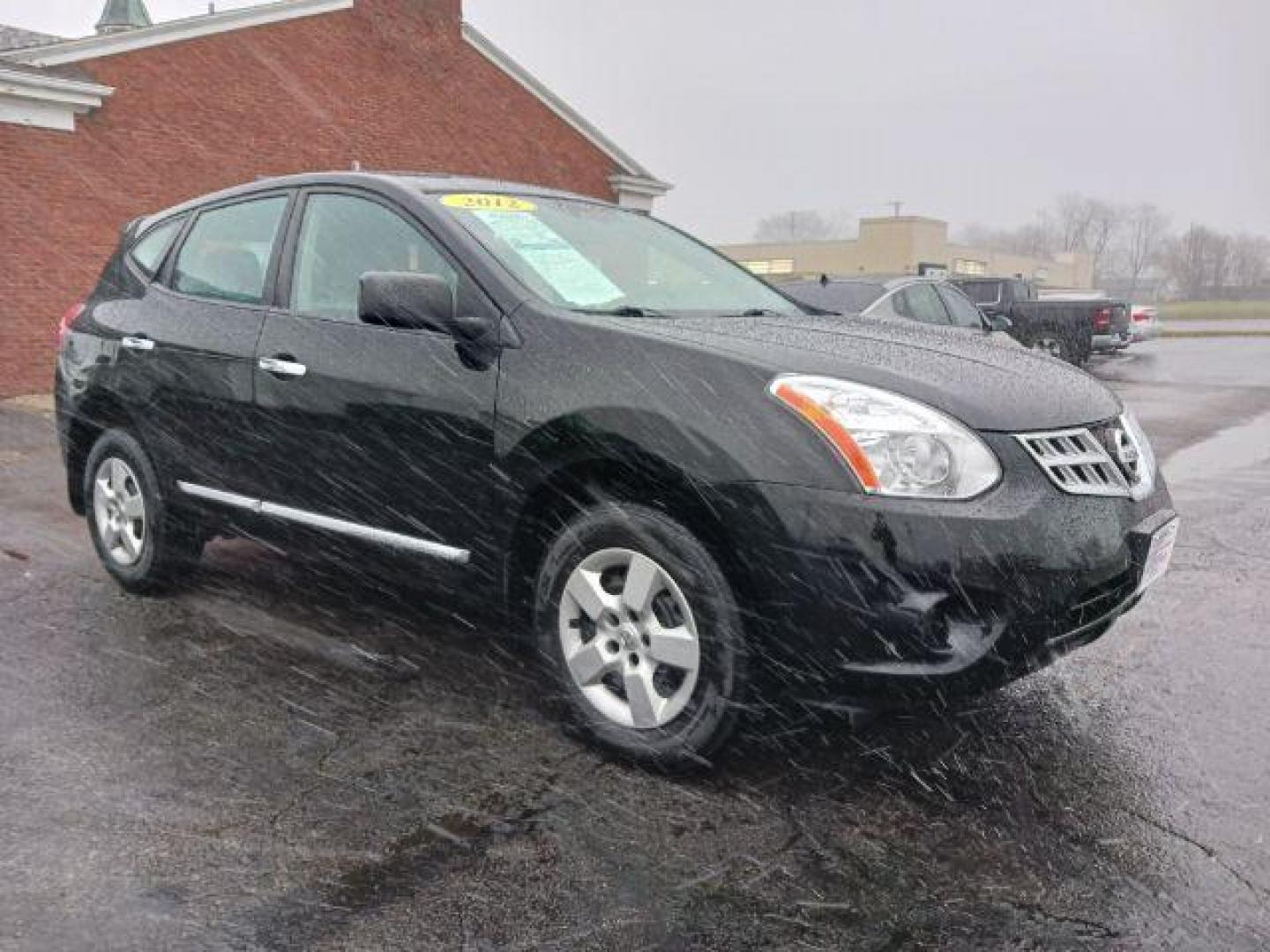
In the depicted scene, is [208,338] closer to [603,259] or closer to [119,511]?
[119,511]

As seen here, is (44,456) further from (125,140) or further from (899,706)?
(899,706)

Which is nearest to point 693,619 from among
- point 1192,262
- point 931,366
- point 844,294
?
point 931,366

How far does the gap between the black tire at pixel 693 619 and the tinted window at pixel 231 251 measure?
1790mm

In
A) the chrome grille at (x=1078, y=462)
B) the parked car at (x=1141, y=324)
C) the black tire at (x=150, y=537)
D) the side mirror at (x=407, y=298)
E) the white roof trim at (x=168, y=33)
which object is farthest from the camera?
the parked car at (x=1141, y=324)

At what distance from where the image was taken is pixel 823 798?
114 inches

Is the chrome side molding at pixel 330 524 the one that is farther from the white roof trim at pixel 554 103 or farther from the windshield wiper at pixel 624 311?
the white roof trim at pixel 554 103

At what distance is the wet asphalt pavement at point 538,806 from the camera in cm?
233

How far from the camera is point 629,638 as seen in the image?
9.96 ft

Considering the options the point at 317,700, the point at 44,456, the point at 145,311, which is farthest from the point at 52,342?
the point at 317,700

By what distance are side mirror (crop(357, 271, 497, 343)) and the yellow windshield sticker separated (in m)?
0.47

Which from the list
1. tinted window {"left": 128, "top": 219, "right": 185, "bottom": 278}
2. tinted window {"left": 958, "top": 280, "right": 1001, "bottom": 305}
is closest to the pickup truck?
tinted window {"left": 958, "top": 280, "right": 1001, "bottom": 305}

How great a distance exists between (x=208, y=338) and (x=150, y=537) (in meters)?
0.94

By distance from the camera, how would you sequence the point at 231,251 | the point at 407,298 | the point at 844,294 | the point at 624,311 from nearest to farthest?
the point at 407,298
the point at 624,311
the point at 231,251
the point at 844,294

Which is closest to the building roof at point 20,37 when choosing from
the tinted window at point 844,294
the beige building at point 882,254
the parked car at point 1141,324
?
the tinted window at point 844,294
